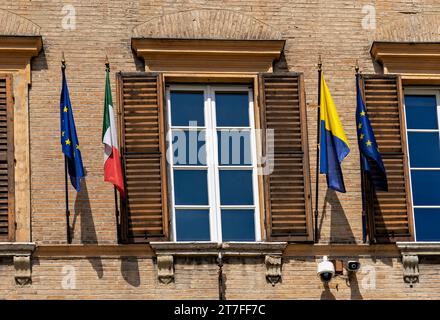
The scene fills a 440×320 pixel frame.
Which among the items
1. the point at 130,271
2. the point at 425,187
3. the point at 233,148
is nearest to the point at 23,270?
the point at 130,271

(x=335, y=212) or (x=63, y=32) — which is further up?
(x=63, y=32)

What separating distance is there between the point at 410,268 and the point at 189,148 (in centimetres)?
334

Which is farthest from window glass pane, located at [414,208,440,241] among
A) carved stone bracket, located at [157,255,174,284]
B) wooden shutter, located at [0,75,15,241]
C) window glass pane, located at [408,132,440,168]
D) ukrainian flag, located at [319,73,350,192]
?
wooden shutter, located at [0,75,15,241]

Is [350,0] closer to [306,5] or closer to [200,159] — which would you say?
[306,5]

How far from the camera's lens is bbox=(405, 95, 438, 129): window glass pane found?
83.1 ft

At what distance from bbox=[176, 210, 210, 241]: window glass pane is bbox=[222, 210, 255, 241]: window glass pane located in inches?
9.4

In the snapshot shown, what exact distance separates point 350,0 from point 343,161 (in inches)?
95.8

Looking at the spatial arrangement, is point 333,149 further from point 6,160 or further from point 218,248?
point 6,160

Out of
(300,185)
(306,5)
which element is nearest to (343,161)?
(300,185)

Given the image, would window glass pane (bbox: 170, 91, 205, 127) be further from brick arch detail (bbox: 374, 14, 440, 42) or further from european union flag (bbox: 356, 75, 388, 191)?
brick arch detail (bbox: 374, 14, 440, 42)

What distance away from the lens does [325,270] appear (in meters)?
23.8

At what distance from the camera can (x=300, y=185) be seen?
80.7 feet
